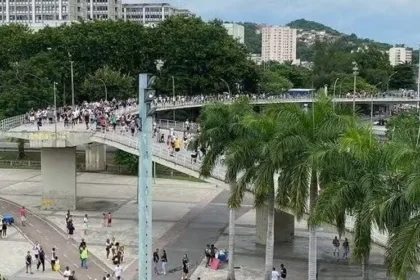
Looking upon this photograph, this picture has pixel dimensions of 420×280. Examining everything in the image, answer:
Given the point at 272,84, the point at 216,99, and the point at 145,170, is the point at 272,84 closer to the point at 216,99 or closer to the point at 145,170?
the point at 216,99

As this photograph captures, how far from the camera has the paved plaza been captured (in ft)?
109

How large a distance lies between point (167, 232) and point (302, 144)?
745 inches

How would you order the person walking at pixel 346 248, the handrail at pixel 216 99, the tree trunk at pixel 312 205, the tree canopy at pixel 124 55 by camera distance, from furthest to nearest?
the tree canopy at pixel 124 55
the handrail at pixel 216 99
the person walking at pixel 346 248
the tree trunk at pixel 312 205

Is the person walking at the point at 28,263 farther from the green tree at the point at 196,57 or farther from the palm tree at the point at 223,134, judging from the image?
the green tree at the point at 196,57

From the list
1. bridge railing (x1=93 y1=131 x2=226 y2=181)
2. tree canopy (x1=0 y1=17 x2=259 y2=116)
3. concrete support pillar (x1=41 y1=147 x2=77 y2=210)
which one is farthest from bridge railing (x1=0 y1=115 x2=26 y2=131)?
tree canopy (x1=0 y1=17 x2=259 y2=116)

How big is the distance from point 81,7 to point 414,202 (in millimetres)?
178968

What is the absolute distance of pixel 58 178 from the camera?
45.8 meters

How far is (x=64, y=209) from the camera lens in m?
46.4

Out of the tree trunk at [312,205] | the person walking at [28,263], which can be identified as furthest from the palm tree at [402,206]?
the person walking at [28,263]

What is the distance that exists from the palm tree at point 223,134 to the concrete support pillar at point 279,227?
6208 millimetres

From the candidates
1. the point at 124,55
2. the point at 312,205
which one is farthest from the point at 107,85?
the point at 312,205

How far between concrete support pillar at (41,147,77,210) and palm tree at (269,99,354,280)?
23183mm

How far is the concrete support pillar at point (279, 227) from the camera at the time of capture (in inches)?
1466

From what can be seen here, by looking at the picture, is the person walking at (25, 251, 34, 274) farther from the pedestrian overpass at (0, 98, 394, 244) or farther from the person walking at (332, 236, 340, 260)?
the person walking at (332, 236, 340, 260)
